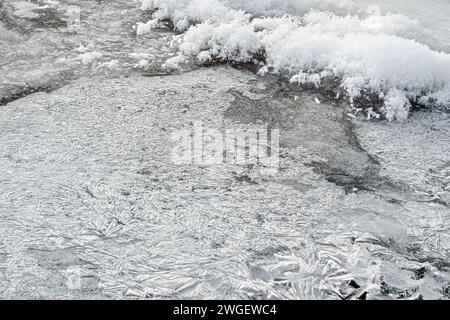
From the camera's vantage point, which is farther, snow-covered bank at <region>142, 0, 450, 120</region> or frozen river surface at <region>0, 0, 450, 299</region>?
snow-covered bank at <region>142, 0, 450, 120</region>

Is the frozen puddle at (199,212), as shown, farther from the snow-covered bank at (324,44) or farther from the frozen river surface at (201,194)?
the snow-covered bank at (324,44)

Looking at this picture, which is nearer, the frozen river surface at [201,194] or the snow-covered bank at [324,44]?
the frozen river surface at [201,194]

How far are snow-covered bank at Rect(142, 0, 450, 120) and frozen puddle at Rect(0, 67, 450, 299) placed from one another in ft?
1.39

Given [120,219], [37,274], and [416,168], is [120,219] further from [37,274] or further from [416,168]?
[416,168]

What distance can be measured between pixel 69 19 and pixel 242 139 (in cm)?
302

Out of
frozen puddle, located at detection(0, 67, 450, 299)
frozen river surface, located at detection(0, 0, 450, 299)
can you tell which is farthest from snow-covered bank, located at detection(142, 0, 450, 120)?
frozen puddle, located at detection(0, 67, 450, 299)

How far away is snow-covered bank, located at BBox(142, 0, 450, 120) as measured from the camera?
12.8 ft

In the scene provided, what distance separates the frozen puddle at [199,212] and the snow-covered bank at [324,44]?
1.39 feet

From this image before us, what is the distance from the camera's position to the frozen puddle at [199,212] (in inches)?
91.7

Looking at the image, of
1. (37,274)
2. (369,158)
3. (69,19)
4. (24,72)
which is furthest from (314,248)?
(69,19)

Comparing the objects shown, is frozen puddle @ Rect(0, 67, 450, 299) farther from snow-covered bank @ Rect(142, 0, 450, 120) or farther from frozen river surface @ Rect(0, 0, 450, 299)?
snow-covered bank @ Rect(142, 0, 450, 120)

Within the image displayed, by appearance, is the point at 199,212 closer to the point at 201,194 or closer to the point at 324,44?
the point at 201,194

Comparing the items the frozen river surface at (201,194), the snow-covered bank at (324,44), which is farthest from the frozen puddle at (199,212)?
the snow-covered bank at (324,44)
